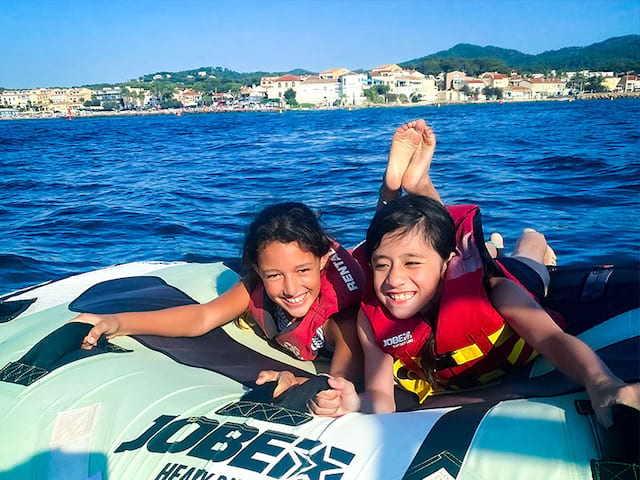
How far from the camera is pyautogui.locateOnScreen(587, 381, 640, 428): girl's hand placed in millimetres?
1206

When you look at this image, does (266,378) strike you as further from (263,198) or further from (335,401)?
(263,198)

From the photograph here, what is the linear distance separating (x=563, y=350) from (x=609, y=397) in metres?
0.30

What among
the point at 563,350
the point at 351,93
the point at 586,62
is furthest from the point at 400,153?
the point at 586,62

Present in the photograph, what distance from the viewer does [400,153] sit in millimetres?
2852

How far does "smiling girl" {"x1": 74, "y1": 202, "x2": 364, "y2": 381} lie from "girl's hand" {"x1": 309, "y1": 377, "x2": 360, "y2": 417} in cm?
46

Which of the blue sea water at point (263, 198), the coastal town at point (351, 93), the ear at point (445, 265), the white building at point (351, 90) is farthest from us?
the white building at point (351, 90)

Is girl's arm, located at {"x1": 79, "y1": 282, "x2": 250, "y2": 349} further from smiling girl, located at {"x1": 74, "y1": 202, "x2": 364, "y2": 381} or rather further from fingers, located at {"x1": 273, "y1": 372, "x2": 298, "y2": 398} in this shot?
fingers, located at {"x1": 273, "y1": 372, "x2": 298, "y2": 398}

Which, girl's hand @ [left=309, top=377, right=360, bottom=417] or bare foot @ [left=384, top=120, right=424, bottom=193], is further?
bare foot @ [left=384, top=120, right=424, bottom=193]

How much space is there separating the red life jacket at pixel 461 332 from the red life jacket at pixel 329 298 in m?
0.16

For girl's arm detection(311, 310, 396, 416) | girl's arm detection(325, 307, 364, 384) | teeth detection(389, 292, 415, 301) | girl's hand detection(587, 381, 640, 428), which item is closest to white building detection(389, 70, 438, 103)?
A: girl's arm detection(325, 307, 364, 384)

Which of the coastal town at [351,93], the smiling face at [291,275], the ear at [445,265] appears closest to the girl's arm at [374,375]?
the smiling face at [291,275]

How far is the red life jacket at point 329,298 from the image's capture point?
223 centimetres

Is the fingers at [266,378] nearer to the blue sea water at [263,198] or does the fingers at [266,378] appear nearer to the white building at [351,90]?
the blue sea water at [263,198]

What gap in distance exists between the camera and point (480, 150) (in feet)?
38.7
